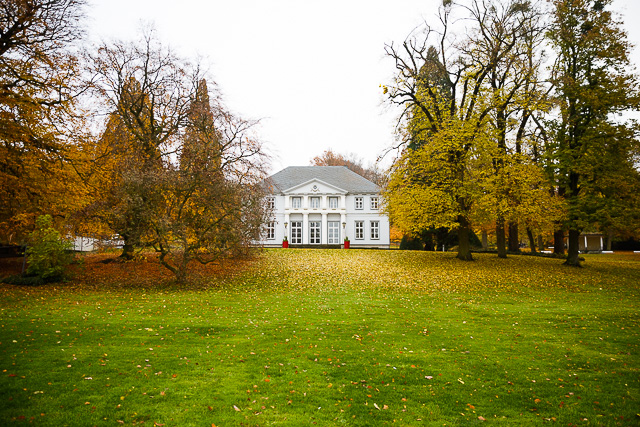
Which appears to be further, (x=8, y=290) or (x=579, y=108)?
(x=579, y=108)

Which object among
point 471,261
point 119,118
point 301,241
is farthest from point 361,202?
point 119,118

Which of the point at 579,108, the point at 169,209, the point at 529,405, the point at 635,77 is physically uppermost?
the point at 635,77

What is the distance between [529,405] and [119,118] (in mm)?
19323

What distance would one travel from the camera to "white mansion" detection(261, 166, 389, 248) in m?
39.2

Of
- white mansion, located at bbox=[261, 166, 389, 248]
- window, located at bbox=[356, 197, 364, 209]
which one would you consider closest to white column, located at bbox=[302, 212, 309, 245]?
white mansion, located at bbox=[261, 166, 389, 248]

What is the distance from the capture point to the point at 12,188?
1302 cm

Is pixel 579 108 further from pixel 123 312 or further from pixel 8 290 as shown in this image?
pixel 8 290

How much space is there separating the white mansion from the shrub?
83.1 feet

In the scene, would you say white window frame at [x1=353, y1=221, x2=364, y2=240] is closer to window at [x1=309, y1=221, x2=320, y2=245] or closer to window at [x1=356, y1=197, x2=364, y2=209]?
window at [x1=356, y1=197, x2=364, y2=209]

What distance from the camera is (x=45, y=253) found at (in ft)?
44.0

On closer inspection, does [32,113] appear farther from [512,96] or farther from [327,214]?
[327,214]

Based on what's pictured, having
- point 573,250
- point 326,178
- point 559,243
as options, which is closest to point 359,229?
point 326,178

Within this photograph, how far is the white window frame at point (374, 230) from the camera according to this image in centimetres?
4013

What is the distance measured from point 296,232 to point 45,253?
89.3 feet
